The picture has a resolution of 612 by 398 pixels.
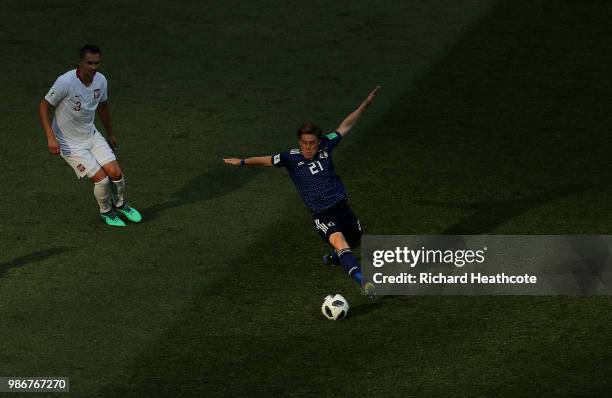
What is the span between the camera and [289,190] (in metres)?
17.8

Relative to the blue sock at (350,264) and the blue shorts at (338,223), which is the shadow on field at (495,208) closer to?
the blue shorts at (338,223)

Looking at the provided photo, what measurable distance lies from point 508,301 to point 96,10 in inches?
507

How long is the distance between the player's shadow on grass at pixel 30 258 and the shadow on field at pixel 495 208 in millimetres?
4888

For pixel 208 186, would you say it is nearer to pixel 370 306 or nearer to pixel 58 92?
pixel 58 92

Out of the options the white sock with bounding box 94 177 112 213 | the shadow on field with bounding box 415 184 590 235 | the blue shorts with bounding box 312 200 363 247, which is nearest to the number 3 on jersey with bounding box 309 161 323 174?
the blue shorts with bounding box 312 200 363 247

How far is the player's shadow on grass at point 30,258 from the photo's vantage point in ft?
50.0

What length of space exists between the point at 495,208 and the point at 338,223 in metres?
3.02

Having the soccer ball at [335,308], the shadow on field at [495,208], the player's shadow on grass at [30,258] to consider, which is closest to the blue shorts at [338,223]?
the soccer ball at [335,308]

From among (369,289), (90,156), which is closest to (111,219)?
(90,156)

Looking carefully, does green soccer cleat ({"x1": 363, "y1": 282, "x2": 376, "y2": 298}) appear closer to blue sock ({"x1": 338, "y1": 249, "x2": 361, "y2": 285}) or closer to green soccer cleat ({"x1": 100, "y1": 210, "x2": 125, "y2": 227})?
blue sock ({"x1": 338, "y1": 249, "x2": 361, "y2": 285})

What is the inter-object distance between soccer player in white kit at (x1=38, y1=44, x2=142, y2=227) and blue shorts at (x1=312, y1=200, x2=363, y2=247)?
2967 mm

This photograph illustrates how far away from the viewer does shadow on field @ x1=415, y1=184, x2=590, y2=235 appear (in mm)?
16438

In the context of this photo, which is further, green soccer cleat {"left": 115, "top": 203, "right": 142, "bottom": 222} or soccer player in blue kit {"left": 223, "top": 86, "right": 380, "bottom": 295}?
green soccer cleat {"left": 115, "top": 203, "right": 142, "bottom": 222}

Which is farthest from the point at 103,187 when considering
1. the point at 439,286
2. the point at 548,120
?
the point at 548,120
